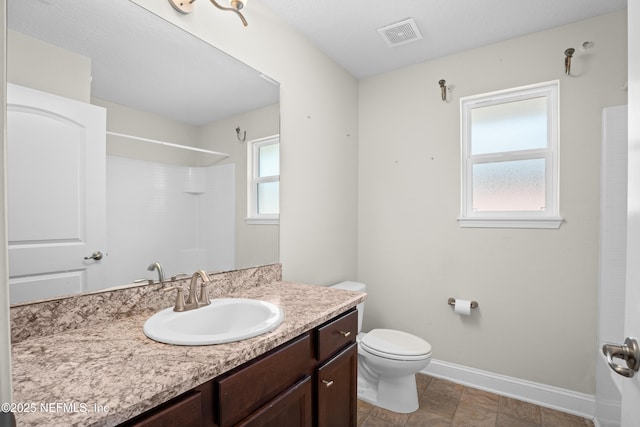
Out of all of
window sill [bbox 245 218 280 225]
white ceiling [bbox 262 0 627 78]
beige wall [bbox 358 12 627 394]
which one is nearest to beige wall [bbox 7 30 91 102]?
window sill [bbox 245 218 280 225]

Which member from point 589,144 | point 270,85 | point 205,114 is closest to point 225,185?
point 205,114

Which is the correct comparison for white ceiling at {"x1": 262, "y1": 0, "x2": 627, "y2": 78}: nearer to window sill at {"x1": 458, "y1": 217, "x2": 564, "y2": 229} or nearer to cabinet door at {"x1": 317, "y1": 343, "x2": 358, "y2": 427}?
window sill at {"x1": 458, "y1": 217, "x2": 564, "y2": 229}

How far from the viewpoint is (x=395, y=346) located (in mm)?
2008

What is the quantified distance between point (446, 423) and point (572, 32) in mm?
2578

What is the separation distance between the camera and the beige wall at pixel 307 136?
175 cm

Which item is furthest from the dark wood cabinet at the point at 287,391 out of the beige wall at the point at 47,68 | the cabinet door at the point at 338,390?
the beige wall at the point at 47,68

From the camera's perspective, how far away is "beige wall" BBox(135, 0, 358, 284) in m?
1.75

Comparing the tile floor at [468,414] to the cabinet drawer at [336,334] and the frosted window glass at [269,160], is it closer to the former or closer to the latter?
the cabinet drawer at [336,334]

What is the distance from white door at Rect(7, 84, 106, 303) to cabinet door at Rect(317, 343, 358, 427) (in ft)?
3.09

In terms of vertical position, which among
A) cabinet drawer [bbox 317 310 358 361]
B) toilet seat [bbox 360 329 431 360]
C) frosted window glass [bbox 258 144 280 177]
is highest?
frosted window glass [bbox 258 144 280 177]

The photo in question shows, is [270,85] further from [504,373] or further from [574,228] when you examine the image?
[504,373]

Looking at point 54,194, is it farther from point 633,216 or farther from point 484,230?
point 484,230

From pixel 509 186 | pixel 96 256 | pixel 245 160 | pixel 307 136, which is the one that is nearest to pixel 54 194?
pixel 96 256

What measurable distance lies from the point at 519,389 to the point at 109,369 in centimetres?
249
